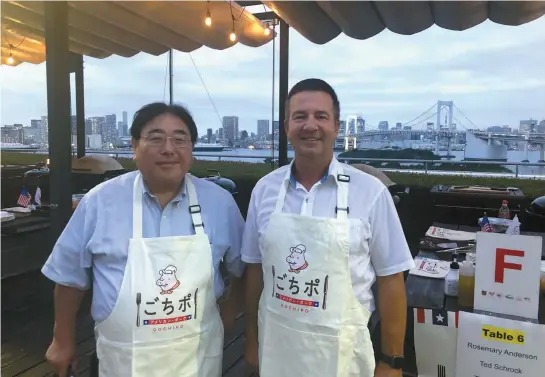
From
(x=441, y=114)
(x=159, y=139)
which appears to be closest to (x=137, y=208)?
(x=159, y=139)

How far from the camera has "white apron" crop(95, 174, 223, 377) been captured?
1.31 m

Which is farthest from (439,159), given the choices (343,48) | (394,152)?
(343,48)

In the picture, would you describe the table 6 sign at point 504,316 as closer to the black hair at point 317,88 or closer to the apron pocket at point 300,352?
the apron pocket at point 300,352

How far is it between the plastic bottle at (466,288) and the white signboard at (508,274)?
88 mm

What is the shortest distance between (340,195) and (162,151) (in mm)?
624

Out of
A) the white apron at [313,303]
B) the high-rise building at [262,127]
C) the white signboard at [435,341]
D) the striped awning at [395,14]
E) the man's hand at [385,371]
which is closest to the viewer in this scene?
the white apron at [313,303]

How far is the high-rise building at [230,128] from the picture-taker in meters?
5.66

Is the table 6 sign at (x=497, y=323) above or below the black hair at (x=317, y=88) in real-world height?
below

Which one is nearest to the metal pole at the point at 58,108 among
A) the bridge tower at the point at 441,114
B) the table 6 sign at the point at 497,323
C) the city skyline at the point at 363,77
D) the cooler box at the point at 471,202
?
the city skyline at the point at 363,77

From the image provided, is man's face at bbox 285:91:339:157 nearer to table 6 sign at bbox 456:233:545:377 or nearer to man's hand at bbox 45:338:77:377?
table 6 sign at bbox 456:233:545:377

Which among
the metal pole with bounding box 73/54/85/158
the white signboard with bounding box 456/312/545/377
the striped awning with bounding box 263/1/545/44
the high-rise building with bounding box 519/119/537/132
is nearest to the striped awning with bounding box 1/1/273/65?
the striped awning with bounding box 263/1/545/44

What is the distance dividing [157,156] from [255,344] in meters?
0.80

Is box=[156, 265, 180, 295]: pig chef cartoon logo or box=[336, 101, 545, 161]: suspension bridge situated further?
box=[336, 101, 545, 161]: suspension bridge

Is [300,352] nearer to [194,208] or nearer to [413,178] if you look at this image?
[194,208]
